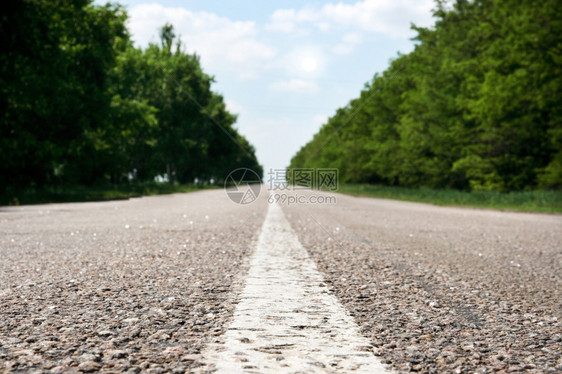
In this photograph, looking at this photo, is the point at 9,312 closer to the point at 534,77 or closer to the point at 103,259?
the point at 103,259

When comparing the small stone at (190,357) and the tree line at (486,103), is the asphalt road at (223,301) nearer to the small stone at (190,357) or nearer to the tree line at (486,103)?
the small stone at (190,357)

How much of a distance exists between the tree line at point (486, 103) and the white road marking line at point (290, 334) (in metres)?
26.8

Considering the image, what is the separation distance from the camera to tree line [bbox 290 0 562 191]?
27.0 meters

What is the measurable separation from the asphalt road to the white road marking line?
3.9 inches

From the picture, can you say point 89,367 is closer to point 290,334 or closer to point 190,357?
point 190,357

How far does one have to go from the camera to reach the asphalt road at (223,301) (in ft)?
8.11

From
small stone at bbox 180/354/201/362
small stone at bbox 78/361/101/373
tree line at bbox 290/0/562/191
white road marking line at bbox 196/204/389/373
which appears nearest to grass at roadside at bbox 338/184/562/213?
tree line at bbox 290/0/562/191

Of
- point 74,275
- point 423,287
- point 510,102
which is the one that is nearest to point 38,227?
point 74,275

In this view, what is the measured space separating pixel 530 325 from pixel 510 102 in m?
28.6

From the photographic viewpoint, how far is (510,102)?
93.1 ft

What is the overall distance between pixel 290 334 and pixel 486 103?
98.0 feet

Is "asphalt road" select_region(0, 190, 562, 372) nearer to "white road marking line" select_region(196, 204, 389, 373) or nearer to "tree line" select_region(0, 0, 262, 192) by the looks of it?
"white road marking line" select_region(196, 204, 389, 373)

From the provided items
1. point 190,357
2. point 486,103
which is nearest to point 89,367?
point 190,357

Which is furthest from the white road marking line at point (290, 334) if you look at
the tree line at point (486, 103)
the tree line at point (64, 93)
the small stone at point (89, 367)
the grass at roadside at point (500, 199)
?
the tree line at point (486, 103)
